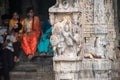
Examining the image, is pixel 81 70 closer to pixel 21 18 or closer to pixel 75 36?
pixel 75 36

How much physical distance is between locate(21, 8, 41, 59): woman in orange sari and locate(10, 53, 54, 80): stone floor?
257 millimetres

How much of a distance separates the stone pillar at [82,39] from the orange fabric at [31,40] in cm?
151

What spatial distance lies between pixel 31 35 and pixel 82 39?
171cm

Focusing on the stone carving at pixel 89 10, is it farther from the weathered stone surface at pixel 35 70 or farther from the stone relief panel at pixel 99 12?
the weathered stone surface at pixel 35 70

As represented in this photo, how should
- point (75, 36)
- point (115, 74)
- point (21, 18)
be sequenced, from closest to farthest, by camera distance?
point (75, 36) < point (115, 74) < point (21, 18)

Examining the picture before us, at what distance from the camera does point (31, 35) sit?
14.5 meters

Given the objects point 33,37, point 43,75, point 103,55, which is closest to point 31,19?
point 33,37

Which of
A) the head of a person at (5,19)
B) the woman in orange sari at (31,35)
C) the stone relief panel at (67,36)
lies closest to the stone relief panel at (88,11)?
the stone relief panel at (67,36)

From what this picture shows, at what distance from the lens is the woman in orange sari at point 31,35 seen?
14.5 metres

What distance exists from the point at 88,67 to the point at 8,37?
2234 mm

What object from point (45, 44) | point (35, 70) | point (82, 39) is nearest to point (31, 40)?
point (45, 44)

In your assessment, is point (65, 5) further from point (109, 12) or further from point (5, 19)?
point (5, 19)

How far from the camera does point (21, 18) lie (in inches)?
617

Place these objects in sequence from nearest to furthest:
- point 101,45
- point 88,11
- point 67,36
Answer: point 67,36 < point 101,45 < point 88,11
